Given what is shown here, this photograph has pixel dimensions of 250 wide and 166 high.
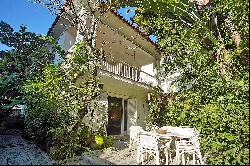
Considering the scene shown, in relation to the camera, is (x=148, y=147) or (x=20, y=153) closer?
(x=148, y=147)

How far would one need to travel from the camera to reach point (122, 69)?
1519 centimetres

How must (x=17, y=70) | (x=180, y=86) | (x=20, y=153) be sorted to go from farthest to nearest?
(x=17, y=70), (x=180, y=86), (x=20, y=153)

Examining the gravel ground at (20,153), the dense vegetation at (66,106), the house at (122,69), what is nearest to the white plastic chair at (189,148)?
the dense vegetation at (66,106)

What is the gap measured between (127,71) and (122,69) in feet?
1.11

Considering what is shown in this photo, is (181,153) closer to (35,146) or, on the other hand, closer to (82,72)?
(82,72)

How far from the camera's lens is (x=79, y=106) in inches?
382

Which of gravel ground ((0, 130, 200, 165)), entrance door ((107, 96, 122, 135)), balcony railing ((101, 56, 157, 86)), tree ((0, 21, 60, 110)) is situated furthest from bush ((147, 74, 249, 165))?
tree ((0, 21, 60, 110))

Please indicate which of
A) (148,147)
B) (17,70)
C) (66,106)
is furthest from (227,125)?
(17,70)

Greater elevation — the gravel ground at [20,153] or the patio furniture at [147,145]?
the patio furniture at [147,145]

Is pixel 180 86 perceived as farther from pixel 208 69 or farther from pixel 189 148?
pixel 189 148

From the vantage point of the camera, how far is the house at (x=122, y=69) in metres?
14.2

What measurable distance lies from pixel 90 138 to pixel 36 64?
8.09 m

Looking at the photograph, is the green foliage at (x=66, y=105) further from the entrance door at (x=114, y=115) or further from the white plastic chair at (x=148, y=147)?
the entrance door at (x=114, y=115)

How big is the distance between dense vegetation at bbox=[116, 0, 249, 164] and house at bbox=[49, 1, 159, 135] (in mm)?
1157
